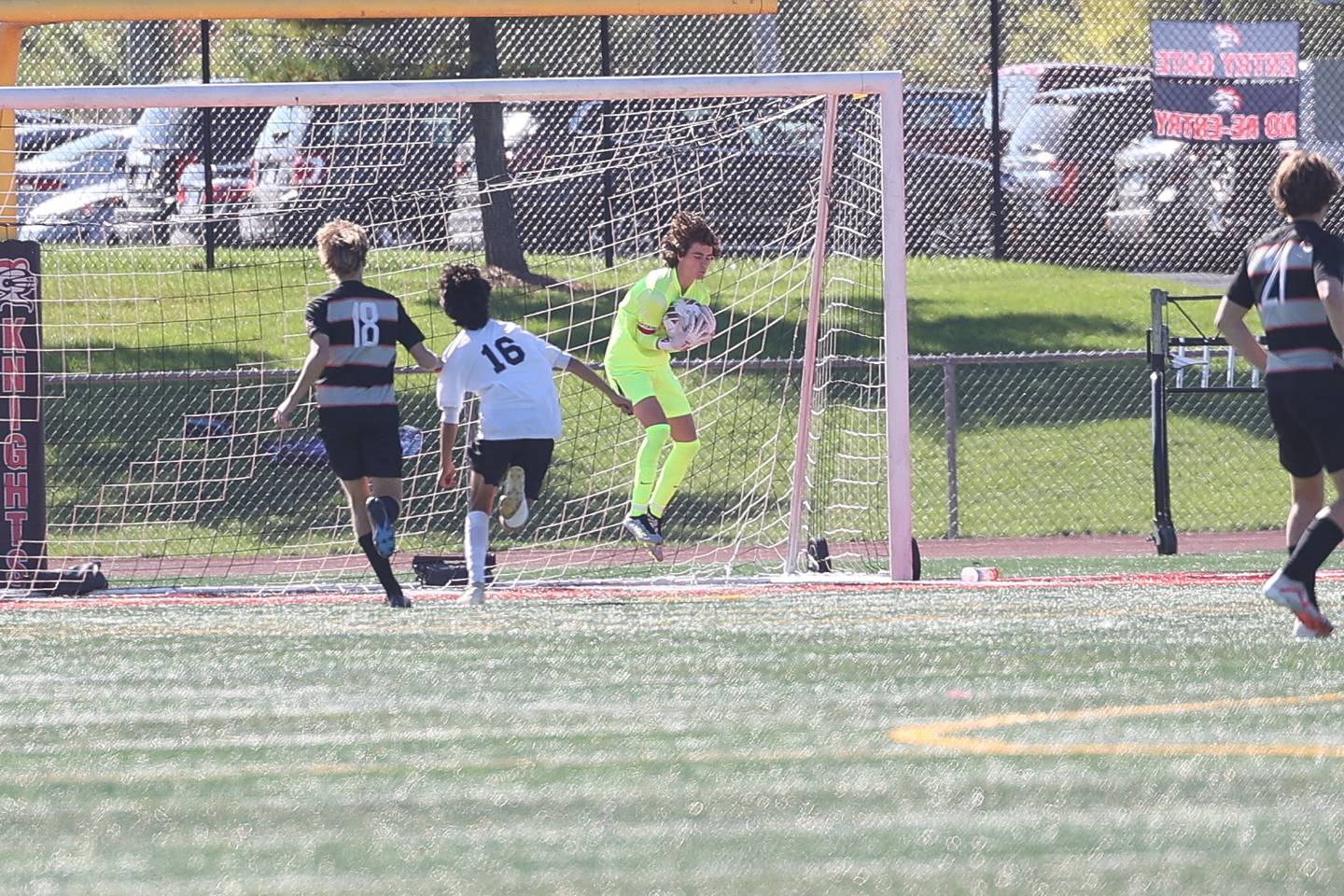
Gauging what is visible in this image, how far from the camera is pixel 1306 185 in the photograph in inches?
277

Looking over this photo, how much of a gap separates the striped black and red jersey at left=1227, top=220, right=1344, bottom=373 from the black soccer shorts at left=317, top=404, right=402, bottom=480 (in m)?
3.70

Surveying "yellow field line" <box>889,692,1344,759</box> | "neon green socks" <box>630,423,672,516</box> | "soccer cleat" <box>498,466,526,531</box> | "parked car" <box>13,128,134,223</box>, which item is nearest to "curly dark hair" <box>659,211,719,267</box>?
"neon green socks" <box>630,423,672,516</box>

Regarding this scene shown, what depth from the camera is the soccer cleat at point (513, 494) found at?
935 cm

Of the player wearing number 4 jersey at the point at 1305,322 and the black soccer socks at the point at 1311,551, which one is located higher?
the player wearing number 4 jersey at the point at 1305,322

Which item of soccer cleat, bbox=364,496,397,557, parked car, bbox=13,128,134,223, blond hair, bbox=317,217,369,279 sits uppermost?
parked car, bbox=13,128,134,223

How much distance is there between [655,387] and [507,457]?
5.99 feet

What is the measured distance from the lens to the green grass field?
4016 millimetres

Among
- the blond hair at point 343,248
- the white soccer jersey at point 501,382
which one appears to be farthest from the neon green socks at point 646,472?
the blond hair at point 343,248

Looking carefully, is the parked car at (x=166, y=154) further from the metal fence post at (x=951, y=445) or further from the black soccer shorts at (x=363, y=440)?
the black soccer shorts at (x=363, y=440)

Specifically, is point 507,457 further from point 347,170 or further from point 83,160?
point 83,160

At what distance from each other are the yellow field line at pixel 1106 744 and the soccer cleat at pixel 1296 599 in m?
0.96

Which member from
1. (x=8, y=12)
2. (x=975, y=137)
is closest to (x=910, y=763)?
(x=8, y=12)

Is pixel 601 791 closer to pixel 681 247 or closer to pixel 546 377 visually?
pixel 546 377

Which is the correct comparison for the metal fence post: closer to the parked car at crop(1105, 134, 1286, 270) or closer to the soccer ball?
the soccer ball
